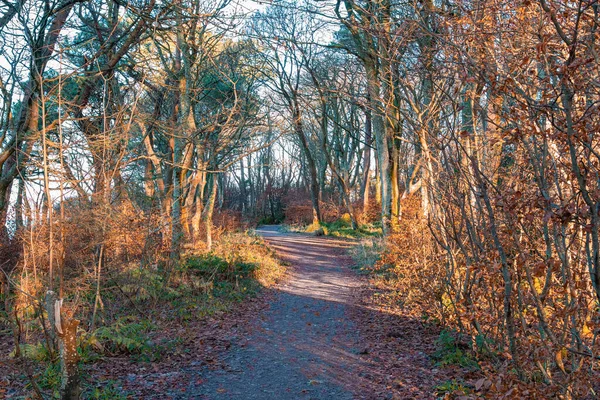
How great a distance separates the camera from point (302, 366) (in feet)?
21.1

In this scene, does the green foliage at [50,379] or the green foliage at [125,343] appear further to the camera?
the green foliage at [125,343]

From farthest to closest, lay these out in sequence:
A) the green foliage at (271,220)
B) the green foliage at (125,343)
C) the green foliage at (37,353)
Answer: the green foliage at (271,220) → the green foliage at (125,343) → the green foliage at (37,353)

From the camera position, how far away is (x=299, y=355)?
695 cm

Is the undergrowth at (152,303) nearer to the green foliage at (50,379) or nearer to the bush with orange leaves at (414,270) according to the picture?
the green foliage at (50,379)

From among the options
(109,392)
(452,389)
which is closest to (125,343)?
(109,392)

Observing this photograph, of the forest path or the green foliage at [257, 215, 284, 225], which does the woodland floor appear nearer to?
the forest path

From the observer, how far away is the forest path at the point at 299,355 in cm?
557

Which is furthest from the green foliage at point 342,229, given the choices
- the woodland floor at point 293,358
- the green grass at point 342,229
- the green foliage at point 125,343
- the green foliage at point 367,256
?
the green foliage at point 125,343

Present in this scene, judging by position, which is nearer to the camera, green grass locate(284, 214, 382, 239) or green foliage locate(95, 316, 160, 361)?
green foliage locate(95, 316, 160, 361)

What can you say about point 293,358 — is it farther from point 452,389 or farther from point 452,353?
point 452,389

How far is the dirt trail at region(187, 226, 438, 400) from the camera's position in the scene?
5550mm

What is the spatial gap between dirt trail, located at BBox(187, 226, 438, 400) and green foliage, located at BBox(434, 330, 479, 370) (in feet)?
0.93

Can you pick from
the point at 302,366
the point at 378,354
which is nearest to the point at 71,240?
the point at 302,366

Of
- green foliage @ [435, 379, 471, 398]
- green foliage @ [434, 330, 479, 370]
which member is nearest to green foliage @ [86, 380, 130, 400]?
green foliage @ [435, 379, 471, 398]
